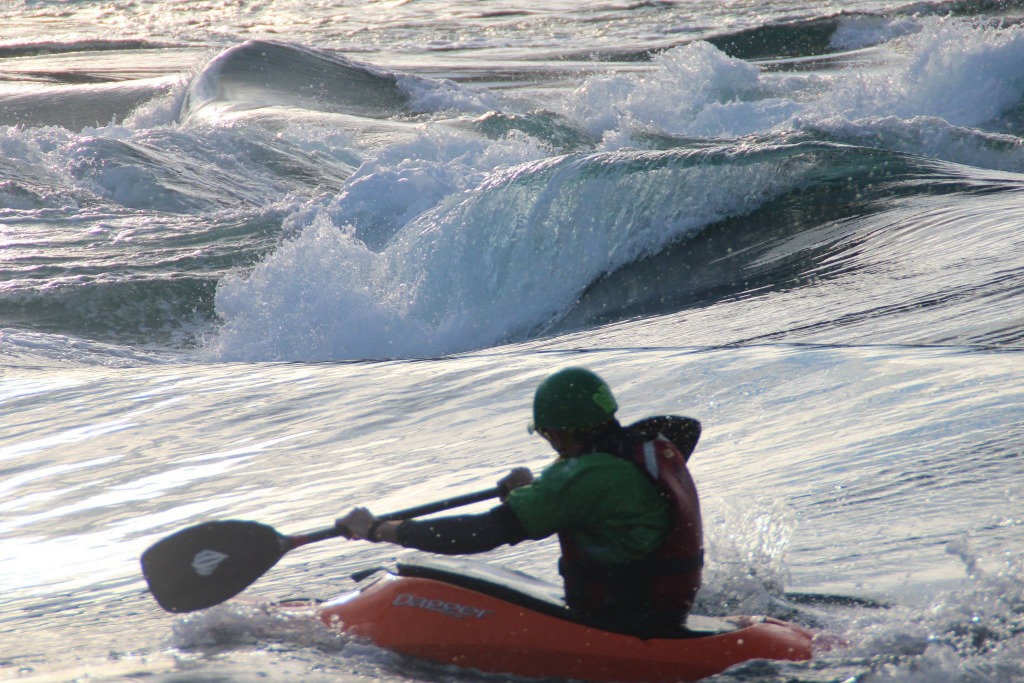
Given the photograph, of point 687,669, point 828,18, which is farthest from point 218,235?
point 828,18

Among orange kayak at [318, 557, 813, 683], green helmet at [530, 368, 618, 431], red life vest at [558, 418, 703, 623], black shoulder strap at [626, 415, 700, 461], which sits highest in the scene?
green helmet at [530, 368, 618, 431]

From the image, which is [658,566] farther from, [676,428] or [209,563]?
[209,563]

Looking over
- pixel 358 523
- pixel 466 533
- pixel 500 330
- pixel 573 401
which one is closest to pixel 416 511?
pixel 358 523

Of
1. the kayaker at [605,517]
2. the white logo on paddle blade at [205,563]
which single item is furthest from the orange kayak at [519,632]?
the white logo on paddle blade at [205,563]

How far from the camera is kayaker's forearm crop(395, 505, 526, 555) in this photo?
2.78 meters

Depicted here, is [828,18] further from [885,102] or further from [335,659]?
[335,659]

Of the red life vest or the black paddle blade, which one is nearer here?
the red life vest

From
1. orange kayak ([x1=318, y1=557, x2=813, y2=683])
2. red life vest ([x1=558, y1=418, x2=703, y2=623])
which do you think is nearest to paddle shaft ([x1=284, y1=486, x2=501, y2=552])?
orange kayak ([x1=318, y1=557, x2=813, y2=683])

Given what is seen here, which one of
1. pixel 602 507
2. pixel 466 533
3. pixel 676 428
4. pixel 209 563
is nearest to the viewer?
pixel 602 507

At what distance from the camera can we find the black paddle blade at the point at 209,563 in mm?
3256

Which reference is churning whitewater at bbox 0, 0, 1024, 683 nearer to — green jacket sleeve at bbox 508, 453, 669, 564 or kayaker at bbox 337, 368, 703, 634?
kayaker at bbox 337, 368, 703, 634

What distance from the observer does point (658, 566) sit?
2.74 metres

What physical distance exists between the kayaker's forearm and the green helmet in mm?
263

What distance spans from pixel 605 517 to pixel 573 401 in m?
0.30
